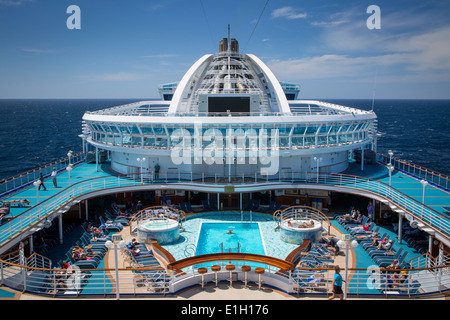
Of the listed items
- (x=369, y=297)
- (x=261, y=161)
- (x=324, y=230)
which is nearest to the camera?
(x=369, y=297)

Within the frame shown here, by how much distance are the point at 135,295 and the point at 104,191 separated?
13239 mm

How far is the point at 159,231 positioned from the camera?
794 inches

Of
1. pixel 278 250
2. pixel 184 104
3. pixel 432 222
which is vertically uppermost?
pixel 184 104

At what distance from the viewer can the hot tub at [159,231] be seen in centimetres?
2020

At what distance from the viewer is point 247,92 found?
1344 inches

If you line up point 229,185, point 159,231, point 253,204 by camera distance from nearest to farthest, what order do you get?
point 159,231 → point 229,185 → point 253,204

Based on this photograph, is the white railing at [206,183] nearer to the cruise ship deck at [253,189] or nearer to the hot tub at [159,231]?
the cruise ship deck at [253,189]

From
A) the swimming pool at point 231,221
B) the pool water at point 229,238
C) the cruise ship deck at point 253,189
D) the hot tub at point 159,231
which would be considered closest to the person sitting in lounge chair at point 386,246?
the cruise ship deck at point 253,189

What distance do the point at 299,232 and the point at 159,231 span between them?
7682mm

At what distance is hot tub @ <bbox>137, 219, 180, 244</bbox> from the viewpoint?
66.3 ft

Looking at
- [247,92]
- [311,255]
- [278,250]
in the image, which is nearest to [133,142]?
[247,92]

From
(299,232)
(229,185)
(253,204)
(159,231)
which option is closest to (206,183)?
(229,185)

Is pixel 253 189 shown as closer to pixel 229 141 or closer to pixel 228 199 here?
pixel 228 199
